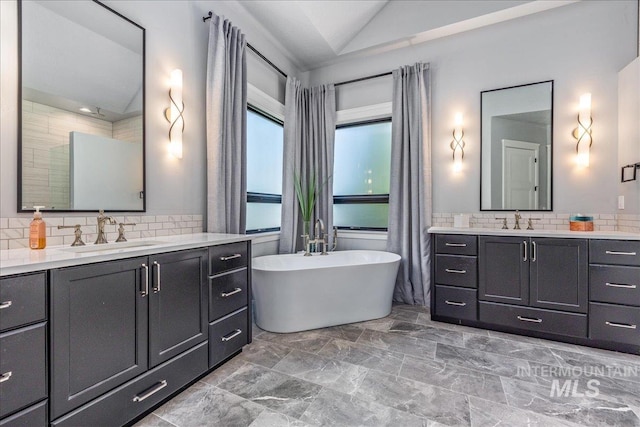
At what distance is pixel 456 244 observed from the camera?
280cm

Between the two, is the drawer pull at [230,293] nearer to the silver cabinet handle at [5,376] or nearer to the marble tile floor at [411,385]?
the marble tile floor at [411,385]

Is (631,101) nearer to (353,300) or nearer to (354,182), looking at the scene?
(354,182)

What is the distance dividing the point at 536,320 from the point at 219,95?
3330 millimetres

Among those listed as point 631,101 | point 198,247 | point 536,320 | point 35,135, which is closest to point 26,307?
point 198,247

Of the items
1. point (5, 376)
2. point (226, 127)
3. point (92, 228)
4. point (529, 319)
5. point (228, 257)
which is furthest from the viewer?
point (226, 127)

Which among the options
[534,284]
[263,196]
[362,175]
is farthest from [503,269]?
[263,196]

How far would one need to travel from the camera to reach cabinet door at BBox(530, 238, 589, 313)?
7.73 feet

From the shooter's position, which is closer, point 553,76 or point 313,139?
point 553,76

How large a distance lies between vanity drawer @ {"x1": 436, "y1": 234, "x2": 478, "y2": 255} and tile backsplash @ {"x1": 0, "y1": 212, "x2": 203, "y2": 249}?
226 cm

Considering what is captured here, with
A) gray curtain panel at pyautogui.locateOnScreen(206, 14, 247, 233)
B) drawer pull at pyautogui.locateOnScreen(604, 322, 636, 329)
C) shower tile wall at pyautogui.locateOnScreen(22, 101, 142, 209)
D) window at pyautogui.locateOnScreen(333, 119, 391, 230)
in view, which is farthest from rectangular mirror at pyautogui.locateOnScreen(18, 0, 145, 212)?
drawer pull at pyautogui.locateOnScreen(604, 322, 636, 329)

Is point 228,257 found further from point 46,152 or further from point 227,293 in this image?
point 46,152

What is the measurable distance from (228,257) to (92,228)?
32.8 inches

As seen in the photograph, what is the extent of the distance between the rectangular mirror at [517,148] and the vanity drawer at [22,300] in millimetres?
3574

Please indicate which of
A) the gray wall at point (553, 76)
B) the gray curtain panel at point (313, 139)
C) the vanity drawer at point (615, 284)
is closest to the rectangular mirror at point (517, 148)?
the gray wall at point (553, 76)
